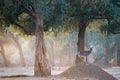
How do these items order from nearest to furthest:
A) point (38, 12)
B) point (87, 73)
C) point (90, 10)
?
point (87, 73), point (38, 12), point (90, 10)

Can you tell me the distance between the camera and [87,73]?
838 inches

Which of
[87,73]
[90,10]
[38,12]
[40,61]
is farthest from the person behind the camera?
[90,10]

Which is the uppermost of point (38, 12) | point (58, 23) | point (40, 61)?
point (38, 12)

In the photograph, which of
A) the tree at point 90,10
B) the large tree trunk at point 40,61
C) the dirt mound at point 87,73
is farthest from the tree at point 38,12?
the tree at point 90,10

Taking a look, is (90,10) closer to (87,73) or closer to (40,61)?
(87,73)

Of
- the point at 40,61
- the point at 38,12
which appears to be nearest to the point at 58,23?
the point at 38,12

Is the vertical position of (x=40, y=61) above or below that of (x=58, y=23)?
below

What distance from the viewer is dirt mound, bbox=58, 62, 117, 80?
2086 cm

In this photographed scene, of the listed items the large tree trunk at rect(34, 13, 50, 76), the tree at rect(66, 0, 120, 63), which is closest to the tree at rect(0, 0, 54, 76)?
the large tree trunk at rect(34, 13, 50, 76)

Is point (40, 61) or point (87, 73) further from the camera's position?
point (87, 73)

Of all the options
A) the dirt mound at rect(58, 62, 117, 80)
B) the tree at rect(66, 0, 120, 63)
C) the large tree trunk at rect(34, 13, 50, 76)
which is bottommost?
the dirt mound at rect(58, 62, 117, 80)

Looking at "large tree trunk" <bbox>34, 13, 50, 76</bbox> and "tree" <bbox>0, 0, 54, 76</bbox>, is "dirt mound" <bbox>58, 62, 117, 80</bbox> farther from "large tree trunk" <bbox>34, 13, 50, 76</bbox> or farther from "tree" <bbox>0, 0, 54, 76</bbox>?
"tree" <bbox>0, 0, 54, 76</bbox>

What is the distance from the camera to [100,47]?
200 feet

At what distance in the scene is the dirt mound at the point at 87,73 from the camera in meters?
20.9
